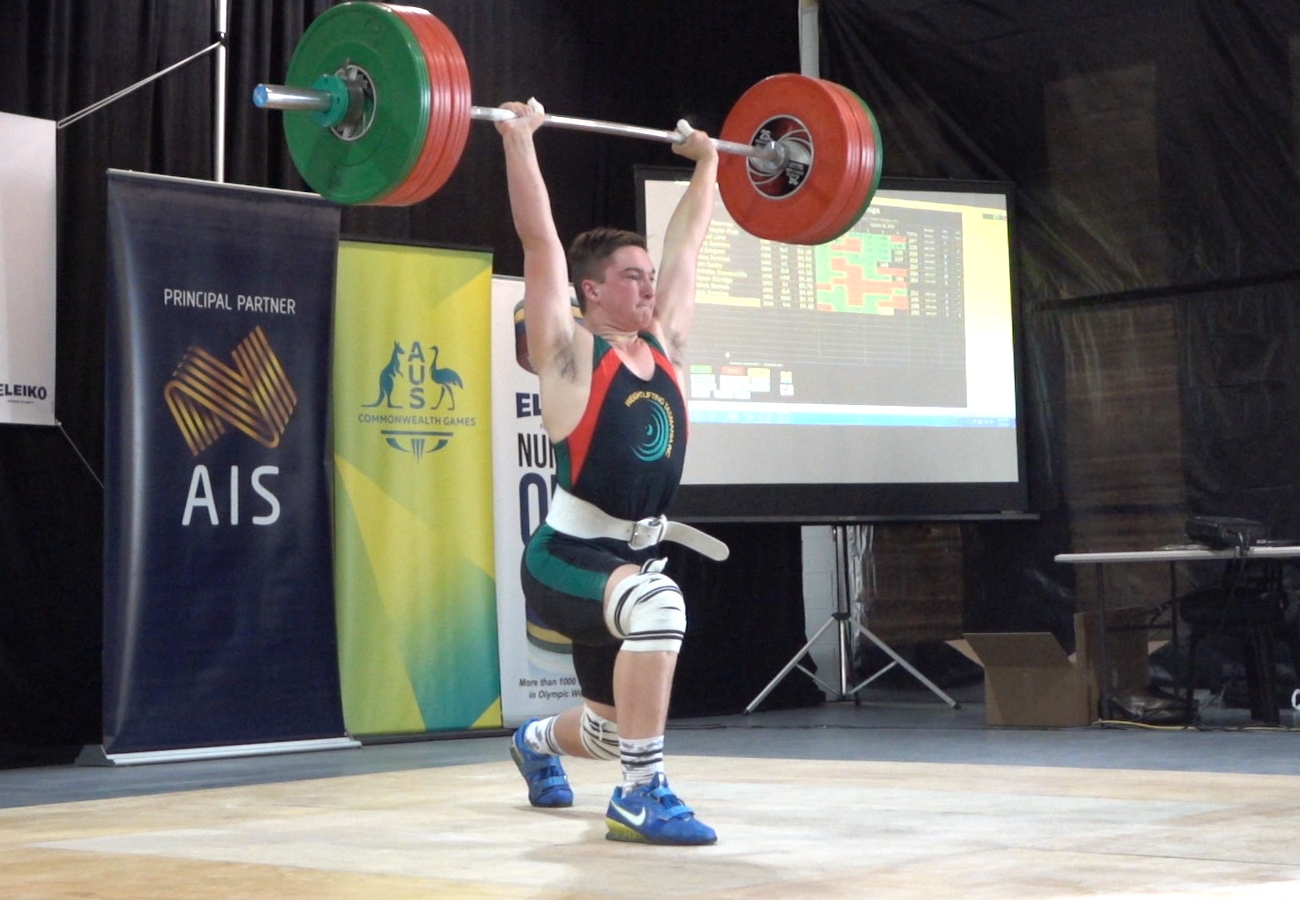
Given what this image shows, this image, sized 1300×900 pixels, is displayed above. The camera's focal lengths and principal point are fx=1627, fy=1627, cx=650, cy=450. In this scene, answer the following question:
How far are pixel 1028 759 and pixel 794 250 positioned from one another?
249 cm

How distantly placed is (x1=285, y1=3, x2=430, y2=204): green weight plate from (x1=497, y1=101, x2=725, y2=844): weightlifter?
21cm

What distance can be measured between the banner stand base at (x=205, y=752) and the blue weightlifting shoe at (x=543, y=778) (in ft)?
6.35

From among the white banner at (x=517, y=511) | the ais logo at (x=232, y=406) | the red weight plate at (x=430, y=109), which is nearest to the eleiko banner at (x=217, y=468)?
the ais logo at (x=232, y=406)

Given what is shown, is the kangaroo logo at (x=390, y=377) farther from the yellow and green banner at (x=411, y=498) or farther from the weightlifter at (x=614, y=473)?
the weightlifter at (x=614, y=473)

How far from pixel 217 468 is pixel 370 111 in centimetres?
231

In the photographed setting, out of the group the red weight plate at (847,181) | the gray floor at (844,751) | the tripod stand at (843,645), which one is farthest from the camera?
the tripod stand at (843,645)

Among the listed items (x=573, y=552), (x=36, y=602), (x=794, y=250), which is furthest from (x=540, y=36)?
(x=573, y=552)

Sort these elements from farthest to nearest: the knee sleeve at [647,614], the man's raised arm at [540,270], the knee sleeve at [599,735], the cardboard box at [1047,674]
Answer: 1. the cardboard box at [1047,674]
2. the knee sleeve at [599,735]
3. the man's raised arm at [540,270]
4. the knee sleeve at [647,614]

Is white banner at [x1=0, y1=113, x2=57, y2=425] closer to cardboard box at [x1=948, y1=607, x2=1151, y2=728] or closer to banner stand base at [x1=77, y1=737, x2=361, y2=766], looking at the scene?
banner stand base at [x1=77, y1=737, x2=361, y2=766]

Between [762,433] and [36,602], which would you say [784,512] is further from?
[36,602]

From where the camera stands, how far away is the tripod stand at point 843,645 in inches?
261

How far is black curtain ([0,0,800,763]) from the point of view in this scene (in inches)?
206

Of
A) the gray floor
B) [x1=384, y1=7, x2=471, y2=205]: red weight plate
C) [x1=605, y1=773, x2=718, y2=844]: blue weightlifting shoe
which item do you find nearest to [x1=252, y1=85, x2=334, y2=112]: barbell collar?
[x1=384, y1=7, x2=471, y2=205]: red weight plate

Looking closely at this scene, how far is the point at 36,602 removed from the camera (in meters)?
5.24
